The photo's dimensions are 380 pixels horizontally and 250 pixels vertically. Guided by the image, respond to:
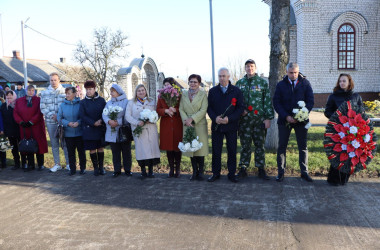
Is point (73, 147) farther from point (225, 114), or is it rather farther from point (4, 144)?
point (225, 114)

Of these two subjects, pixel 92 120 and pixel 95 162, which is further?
pixel 95 162

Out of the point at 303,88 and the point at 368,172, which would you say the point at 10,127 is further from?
the point at 368,172

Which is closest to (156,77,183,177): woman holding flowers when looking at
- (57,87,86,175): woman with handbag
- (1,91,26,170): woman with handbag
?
(57,87,86,175): woman with handbag

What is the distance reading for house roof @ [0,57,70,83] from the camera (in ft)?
131

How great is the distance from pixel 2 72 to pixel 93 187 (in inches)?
1593

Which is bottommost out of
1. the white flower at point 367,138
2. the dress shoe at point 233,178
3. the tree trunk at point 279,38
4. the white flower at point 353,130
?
the dress shoe at point 233,178

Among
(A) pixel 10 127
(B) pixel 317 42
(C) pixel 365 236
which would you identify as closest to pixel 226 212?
(C) pixel 365 236

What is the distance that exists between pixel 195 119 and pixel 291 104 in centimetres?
179

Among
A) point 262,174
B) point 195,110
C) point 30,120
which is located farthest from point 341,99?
point 30,120

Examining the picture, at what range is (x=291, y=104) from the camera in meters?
6.03

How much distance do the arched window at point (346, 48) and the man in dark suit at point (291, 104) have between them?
1868 cm

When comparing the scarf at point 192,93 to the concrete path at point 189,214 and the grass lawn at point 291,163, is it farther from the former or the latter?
the grass lawn at point 291,163

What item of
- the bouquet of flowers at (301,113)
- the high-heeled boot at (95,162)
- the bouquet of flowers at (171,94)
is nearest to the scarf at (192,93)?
the bouquet of flowers at (171,94)

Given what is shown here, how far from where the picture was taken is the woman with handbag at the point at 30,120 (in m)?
7.48
